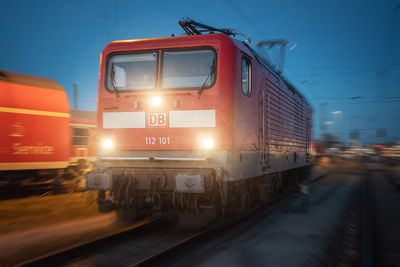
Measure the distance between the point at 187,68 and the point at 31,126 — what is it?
6064 millimetres

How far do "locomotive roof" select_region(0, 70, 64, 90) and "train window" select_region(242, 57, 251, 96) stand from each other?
22.0 ft

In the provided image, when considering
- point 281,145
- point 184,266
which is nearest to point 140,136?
point 184,266

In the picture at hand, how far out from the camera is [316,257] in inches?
186

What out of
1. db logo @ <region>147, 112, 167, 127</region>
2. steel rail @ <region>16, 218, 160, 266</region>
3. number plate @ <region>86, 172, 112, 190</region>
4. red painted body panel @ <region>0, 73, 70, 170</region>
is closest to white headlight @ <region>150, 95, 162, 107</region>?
db logo @ <region>147, 112, 167, 127</region>

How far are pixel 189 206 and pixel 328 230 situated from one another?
2.76 m

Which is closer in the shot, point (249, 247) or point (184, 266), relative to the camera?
point (184, 266)

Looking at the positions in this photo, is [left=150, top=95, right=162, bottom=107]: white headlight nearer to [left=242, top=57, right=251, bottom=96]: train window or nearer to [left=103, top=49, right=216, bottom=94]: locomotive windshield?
[left=103, top=49, right=216, bottom=94]: locomotive windshield

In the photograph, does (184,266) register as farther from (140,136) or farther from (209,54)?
(209,54)

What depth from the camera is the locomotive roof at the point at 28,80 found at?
369 inches

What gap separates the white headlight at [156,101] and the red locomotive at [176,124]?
0.02m

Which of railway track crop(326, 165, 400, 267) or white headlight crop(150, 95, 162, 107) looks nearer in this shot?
railway track crop(326, 165, 400, 267)

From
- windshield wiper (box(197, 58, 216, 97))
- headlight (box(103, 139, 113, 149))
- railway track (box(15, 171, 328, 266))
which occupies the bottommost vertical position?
railway track (box(15, 171, 328, 266))

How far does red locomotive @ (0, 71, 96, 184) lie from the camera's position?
29.9 feet

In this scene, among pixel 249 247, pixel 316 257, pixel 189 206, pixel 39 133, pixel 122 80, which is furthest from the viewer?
pixel 39 133
